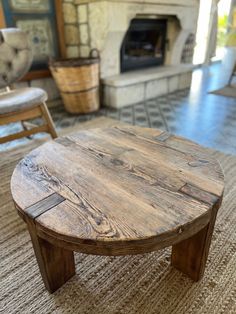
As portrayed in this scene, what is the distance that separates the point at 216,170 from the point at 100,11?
7.07 feet

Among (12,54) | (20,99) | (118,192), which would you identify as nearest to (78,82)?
(12,54)

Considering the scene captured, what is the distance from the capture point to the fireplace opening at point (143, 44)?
287 centimetres

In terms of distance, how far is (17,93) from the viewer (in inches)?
66.7

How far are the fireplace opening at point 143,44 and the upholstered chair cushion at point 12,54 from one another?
1.27 meters

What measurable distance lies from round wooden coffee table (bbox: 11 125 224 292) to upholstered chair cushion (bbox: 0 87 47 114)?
639 mm

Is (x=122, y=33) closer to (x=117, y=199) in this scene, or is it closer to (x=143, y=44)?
(x=143, y=44)

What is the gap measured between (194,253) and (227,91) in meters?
2.81

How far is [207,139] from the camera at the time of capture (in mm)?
1898

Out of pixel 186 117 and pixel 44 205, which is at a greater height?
pixel 44 205

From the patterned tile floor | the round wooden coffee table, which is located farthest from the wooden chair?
the round wooden coffee table

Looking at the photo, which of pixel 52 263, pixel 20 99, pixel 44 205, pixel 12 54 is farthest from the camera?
pixel 12 54

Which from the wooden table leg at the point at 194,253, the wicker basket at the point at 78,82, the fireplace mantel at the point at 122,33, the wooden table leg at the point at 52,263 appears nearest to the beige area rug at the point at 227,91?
the fireplace mantel at the point at 122,33

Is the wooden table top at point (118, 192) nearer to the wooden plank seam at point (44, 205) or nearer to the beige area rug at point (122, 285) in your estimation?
the wooden plank seam at point (44, 205)

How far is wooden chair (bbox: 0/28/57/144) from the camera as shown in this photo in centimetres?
152
